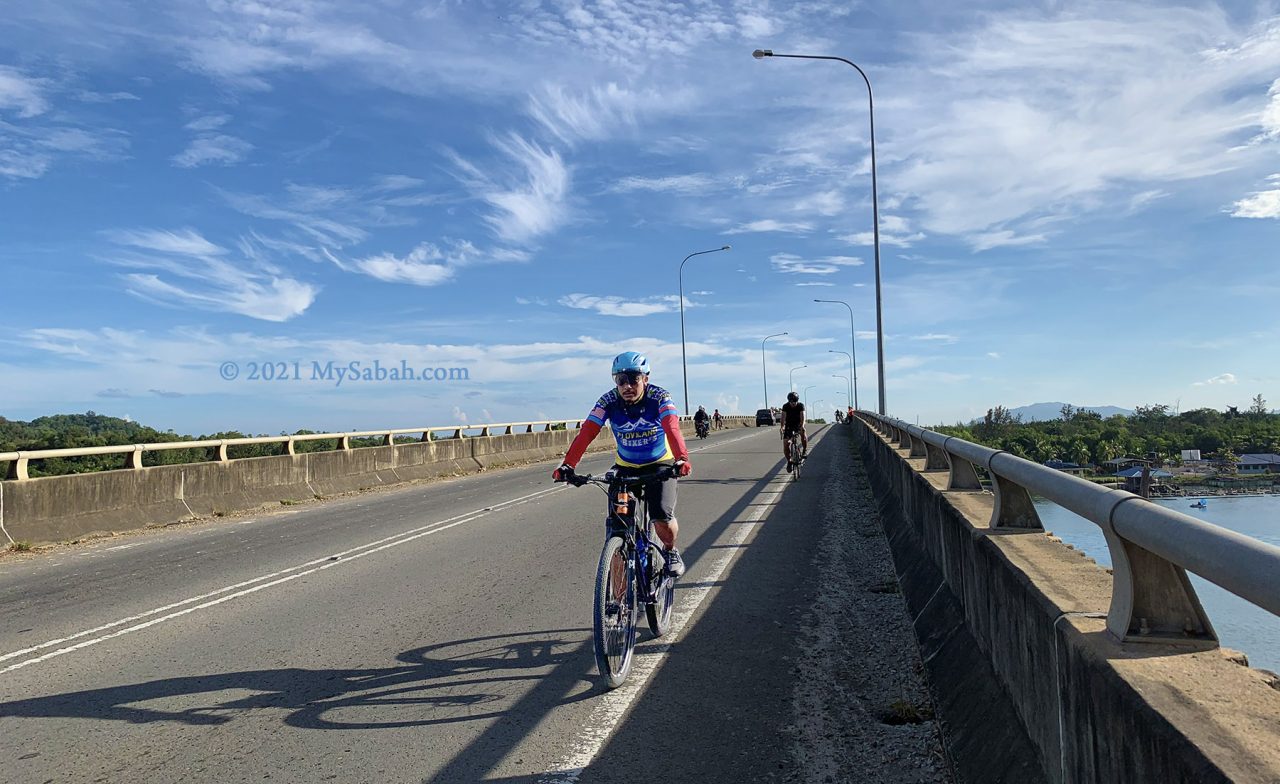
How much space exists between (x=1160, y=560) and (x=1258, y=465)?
2424mm

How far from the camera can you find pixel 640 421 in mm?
6328

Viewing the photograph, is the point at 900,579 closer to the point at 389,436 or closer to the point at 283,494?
the point at 283,494

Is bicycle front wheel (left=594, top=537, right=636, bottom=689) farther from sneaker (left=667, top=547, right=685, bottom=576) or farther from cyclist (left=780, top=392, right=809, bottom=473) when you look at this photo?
cyclist (left=780, top=392, right=809, bottom=473)

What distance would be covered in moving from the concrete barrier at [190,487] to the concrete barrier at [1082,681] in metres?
12.4

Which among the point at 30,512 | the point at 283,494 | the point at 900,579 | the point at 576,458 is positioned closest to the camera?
the point at 576,458

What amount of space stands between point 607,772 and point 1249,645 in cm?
262

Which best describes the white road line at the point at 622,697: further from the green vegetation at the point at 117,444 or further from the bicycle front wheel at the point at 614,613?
the green vegetation at the point at 117,444

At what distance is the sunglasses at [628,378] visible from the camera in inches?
241

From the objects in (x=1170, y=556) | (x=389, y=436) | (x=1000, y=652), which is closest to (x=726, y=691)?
(x=1000, y=652)

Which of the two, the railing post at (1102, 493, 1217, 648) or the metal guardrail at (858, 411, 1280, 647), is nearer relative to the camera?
→ the metal guardrail at (858, 411, 1280, 647)

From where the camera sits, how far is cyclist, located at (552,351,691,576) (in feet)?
20.3

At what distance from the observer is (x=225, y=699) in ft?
17.7

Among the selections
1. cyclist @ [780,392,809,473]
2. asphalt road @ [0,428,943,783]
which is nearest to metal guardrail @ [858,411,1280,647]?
asphalt road @ [0,428,943,783]

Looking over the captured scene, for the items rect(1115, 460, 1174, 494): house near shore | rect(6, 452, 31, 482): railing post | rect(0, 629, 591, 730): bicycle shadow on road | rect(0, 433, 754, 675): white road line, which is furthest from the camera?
rect(6, 452, 31, 482): railing post
